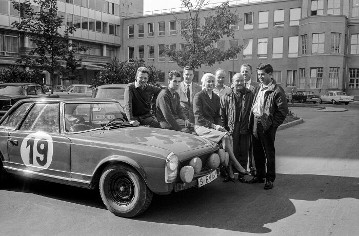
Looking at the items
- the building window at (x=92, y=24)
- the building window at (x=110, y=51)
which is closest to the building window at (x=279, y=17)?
the building window at (x=92, y=24)

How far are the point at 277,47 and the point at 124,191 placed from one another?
44.7 meters

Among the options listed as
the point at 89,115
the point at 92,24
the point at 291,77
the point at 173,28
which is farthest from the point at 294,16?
the point at 89,115

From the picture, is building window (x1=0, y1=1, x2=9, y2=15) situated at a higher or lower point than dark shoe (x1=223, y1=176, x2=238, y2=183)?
higher

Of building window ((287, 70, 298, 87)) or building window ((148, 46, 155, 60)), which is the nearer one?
building window ((287, 70, 298, 87))

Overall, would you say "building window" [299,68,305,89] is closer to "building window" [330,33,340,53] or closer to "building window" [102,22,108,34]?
"building window" [330,33,340,53]

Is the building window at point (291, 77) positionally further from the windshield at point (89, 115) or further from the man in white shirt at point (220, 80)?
the windshield at point (89, 115)

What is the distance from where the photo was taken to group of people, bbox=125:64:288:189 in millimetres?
5949

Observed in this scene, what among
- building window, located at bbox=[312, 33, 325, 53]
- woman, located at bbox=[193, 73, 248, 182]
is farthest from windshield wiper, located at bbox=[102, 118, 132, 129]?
building window, located at bbox=[312, 33, 325, 53]

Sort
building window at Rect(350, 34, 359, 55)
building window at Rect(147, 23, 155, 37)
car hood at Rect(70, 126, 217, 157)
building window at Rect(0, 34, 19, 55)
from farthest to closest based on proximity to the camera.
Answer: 1. building window at Rect(147, 23, 155, 37)
2. building window at Rect(350, 34, 359, 55)
3. building window at Rect(0, 34, 19, 55)
4. car hood at Rect(70, 126, 217, 157)

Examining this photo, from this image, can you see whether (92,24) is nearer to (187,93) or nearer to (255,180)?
(187,93)

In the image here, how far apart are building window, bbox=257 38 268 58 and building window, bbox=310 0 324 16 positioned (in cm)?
649

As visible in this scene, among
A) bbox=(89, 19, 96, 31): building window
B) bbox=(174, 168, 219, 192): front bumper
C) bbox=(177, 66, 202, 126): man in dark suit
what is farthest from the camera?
bbox=(89, 19, 96, 31): building window

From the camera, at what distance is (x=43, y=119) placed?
5516 mm

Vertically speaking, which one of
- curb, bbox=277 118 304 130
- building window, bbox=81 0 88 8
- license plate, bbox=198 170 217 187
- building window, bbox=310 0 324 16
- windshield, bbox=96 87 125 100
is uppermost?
building window, bbox=81 0 88 8
